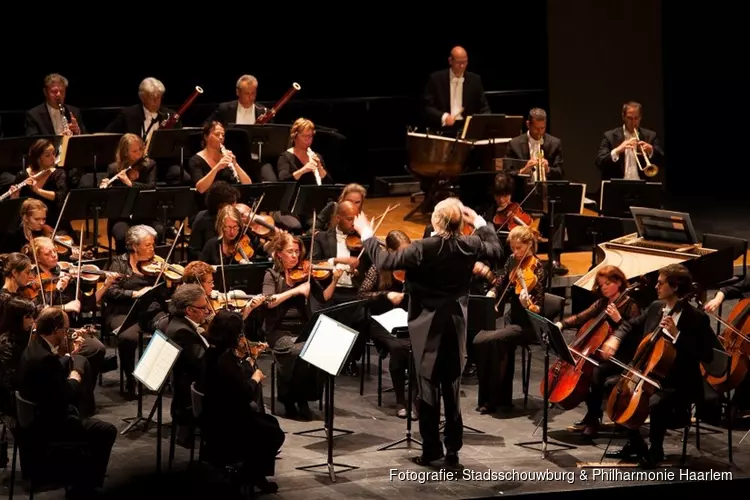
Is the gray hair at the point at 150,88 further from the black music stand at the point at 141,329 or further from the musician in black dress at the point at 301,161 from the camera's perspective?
the black music stand at the point at 141,329

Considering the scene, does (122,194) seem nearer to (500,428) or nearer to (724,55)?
(500,428)

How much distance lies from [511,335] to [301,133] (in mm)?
2789

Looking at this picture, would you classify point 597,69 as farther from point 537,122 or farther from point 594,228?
point 594,228

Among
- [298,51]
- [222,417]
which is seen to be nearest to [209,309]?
[222,417]

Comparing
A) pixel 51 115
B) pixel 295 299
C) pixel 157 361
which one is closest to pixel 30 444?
pixel 157 361

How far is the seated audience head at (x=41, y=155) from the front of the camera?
30.1ft

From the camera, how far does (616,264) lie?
8.19 meters

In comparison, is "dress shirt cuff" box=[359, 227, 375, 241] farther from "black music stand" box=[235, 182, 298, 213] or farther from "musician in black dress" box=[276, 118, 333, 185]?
"musician in black dress" box=[276, 118, 333, 185]

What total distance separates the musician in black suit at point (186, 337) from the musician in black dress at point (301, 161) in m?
2.83

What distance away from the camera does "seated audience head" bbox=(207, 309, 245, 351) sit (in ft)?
21.4

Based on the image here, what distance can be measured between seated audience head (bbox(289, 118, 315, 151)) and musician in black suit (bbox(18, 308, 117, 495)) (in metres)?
3.65

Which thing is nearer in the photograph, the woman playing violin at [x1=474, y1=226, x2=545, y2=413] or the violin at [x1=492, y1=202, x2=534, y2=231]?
the woman playing violin at [x1=474, y1=226, x2=545, y2=413]

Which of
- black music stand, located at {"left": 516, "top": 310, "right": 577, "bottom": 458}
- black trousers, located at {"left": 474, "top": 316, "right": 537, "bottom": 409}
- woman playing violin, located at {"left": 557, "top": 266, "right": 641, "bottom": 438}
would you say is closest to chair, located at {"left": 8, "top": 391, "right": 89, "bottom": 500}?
black music stand, located at {"left": 516, "top": 310, "right": 577, "bottom": 458}

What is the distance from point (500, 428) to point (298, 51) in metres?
6.08
